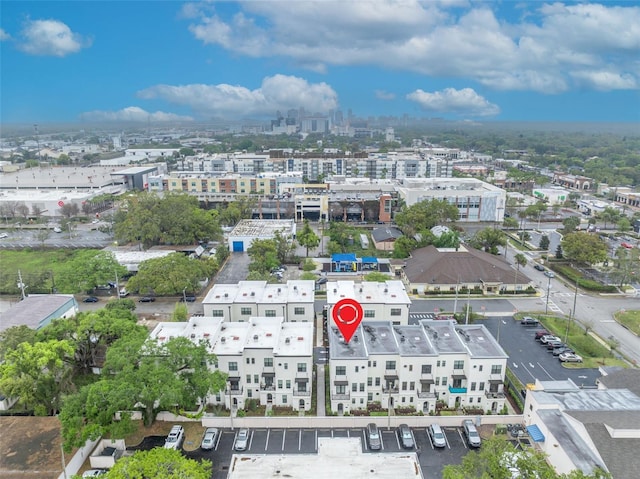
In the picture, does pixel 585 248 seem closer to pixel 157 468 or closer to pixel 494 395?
pixel 494 395

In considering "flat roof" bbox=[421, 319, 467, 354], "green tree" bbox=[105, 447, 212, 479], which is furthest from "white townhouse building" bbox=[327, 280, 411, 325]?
"green tree" bbox=[105, 447, 212, 479]

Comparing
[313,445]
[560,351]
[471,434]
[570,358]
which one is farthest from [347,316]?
[570,358]

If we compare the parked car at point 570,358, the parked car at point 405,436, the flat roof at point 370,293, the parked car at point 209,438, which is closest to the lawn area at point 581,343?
→ the parked car at point 570,358

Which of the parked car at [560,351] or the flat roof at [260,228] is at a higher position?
the flat roof at [260,228]

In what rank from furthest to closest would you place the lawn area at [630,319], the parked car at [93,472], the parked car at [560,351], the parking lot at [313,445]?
the lawn area at [630,319], the parked car at [560,351], the parking lot at [313,445], the parked car at [93,472]

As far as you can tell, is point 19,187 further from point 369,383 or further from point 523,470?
point 523,470

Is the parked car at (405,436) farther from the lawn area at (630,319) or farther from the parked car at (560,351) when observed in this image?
the lawn area at (630,319)
